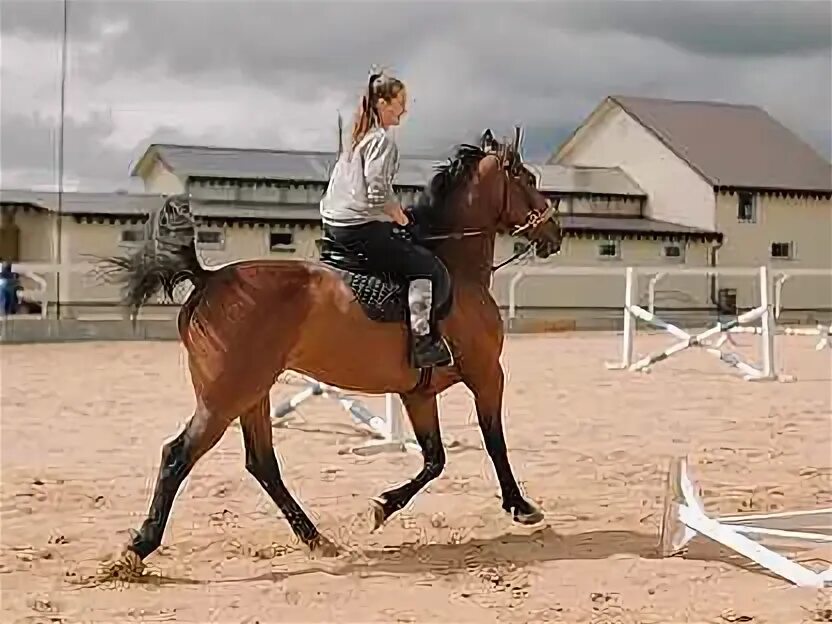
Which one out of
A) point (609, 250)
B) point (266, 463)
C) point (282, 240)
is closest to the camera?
point (266, 463)

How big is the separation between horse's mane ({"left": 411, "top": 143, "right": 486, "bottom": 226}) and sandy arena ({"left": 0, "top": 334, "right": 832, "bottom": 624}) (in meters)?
1.59

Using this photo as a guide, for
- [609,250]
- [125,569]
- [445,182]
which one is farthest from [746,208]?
[125,569]

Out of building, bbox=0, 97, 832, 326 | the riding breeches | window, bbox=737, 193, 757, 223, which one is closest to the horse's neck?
the riding breeches

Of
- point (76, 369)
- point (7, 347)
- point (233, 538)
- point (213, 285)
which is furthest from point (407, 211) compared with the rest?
point (7, 347)

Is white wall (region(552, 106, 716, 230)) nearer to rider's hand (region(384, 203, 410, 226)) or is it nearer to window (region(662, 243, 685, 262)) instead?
window (region(662, 243, 685, 262))

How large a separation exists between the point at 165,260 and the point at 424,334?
1206mm

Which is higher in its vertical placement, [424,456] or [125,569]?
[424,456]

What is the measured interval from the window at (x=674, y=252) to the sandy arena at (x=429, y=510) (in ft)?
75.5

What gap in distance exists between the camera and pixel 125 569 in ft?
15.9

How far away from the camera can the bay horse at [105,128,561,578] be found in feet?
16.4

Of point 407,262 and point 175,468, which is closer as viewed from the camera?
point 175,468

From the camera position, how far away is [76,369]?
14492 mm

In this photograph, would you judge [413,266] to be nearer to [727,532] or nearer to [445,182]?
[445,182]

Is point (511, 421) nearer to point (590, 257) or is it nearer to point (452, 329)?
point (452, 329)
